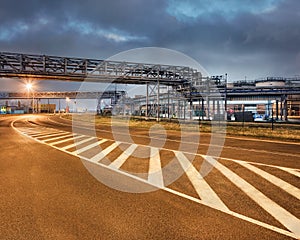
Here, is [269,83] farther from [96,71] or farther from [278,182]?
[278,182]

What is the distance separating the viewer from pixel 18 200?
15.2 feet

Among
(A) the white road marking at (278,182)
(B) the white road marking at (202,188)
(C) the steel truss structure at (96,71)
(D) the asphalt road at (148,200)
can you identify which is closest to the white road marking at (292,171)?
(D) the asphalt road at (148,200)

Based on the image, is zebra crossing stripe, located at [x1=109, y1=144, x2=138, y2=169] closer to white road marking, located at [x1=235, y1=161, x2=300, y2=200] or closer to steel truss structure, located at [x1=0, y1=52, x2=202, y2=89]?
white road marking, located at [x1=235, y1=161, x2=300, y2=200]

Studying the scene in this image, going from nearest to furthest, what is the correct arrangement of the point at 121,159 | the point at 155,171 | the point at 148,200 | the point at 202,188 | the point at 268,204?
the point at 268,204, the point at 148,200, the point at 202,188, the point at 155,171, the point at 121,159

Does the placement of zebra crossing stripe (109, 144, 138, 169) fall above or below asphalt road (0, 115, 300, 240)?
above

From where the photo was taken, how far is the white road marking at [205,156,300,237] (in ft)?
12.0

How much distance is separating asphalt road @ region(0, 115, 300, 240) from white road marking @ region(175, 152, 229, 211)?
1cm

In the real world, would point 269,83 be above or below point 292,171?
above

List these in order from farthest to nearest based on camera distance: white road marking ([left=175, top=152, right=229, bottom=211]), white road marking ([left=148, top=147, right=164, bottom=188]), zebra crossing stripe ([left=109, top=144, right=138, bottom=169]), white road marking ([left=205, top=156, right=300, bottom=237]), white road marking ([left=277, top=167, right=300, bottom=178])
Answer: zebra crossing stripe ([left=109, top=144, right=138, bottom=169])
white road marking ([left=277, top=167, right=300, bottom=178])
white road marking ([left=148, top=147, right=164, bottom=188])
white road marking ([left=175, top=152, right=229, bottom=211])
white road marking ([left=205, top=156, right=300, bottom=237])

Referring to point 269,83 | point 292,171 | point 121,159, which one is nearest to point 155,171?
point 121,159

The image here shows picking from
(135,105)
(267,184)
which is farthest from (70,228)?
(135,105)

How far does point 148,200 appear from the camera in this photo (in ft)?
15.4

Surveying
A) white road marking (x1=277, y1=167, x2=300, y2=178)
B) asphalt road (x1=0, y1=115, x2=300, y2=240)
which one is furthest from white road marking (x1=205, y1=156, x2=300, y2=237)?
white road marking (x1=277, y1=167, x2=300, y2=178)

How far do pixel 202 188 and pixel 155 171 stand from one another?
1.85 metres
